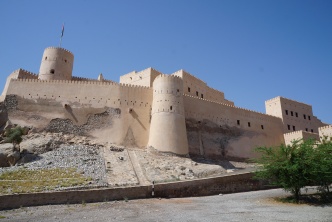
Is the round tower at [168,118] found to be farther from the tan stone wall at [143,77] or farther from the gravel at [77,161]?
the tan stone wall at [143,77]

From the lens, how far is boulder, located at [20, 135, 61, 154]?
758 inches

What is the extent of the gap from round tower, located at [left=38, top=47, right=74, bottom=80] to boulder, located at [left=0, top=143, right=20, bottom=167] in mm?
10272

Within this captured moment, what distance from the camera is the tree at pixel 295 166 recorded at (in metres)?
12.9

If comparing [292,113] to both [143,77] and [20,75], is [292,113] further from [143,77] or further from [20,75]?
[20,75]

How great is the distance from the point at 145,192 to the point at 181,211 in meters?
3.60

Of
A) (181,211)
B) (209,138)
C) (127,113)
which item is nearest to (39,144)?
(127,113)

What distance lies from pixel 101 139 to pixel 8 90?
8.01 metres

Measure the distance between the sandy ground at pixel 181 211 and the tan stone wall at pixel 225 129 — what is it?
11.1 metres

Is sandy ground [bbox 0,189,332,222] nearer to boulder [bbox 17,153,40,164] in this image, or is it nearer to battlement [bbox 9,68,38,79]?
boulder [bbox 17,153,40,164]

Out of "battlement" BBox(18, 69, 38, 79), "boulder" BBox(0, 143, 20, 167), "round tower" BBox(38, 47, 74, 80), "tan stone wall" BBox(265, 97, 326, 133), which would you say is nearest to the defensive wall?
"tan stone wall" BBox(265, 97, 326, 133)

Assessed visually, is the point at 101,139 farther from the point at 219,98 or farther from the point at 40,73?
the point at 219,98

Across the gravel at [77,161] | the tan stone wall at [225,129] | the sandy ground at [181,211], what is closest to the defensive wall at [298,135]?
the tan stone wall at [225,129]

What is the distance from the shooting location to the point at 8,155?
17797 mm

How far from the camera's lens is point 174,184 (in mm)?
14617
